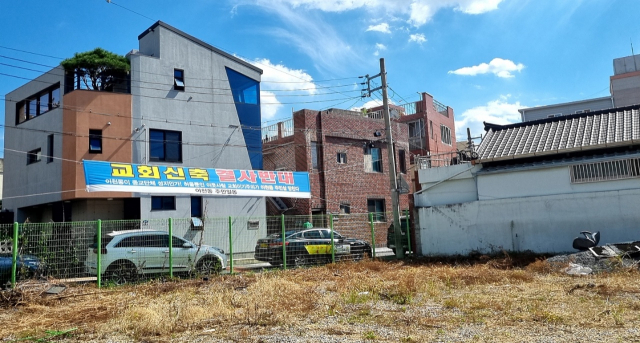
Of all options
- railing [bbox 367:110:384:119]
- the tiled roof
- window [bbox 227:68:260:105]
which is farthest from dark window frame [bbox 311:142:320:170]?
the tiled roof

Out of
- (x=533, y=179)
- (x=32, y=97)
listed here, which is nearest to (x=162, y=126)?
A: (x=32, y=97)

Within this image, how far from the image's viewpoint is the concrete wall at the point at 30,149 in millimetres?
18797

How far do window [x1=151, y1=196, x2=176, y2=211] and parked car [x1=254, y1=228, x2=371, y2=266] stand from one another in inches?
206

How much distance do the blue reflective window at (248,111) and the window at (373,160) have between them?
788 cm

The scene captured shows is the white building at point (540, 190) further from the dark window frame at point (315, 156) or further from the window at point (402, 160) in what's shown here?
the window at point (402, 160)

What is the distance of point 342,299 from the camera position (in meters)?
9.56

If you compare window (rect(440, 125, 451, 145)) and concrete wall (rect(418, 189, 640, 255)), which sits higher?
window (rect(440, 125, 451, 145))

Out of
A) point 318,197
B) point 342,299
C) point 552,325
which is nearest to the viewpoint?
point 552,325

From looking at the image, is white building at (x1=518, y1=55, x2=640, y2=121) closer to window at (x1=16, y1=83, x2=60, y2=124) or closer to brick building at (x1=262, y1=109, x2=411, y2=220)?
brick building at (x1=262, y1=109, x2=411, y2=220)

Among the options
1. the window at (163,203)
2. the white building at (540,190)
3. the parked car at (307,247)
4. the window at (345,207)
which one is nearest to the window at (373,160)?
the window at (345,207)

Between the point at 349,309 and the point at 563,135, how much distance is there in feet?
41.9

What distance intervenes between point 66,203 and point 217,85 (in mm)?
7870

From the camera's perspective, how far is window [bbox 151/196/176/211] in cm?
1903

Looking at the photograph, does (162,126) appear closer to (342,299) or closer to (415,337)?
(342,299)
